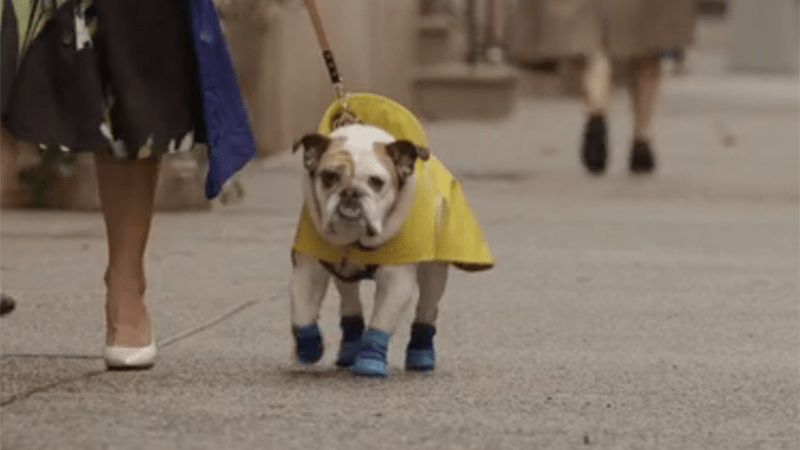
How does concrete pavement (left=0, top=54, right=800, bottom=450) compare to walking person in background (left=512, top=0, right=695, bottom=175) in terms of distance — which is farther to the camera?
walking person in background (left=512, top=0, right=695, bottom=175)

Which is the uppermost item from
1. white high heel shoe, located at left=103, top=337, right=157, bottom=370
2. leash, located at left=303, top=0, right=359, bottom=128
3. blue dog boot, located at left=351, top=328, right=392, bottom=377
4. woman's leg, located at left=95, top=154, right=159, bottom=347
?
leash, located at left=303, top=0, right=359, bottom=128

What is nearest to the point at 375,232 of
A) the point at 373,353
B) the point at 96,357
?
the point at 373,353

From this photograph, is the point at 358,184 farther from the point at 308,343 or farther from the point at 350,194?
the point at 308,343

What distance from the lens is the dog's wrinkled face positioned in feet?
18.1

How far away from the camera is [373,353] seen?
18.6 ft

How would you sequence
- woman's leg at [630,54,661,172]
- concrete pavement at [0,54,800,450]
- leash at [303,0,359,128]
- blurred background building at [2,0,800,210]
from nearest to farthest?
concrete pavement at [0,54,800,450] < leash at [303,0,359,128] < blurred background building at [2,0,800,210] < woman's leg at [630,54,661,172]

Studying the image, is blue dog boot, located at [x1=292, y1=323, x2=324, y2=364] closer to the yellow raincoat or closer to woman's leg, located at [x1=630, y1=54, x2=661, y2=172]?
the yellow raincoat

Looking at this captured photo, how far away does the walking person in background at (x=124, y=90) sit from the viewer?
5.83m

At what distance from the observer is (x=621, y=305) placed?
744 centimetres

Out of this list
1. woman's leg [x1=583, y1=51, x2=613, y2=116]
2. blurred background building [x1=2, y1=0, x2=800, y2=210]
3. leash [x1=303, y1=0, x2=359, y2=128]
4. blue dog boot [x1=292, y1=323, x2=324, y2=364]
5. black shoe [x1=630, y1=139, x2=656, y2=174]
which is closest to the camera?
blue dog boot [x1=292, y1=323, x2=324, y2=364]

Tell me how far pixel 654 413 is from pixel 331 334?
1.55 meters

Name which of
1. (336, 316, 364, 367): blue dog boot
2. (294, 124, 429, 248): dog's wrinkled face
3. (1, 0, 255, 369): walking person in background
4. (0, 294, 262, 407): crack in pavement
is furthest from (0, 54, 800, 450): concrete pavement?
(294, 124, 429, 248): dog's wrinkled face

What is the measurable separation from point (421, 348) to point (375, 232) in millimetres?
471

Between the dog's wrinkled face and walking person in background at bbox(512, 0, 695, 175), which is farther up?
the dog's wrinkled face
